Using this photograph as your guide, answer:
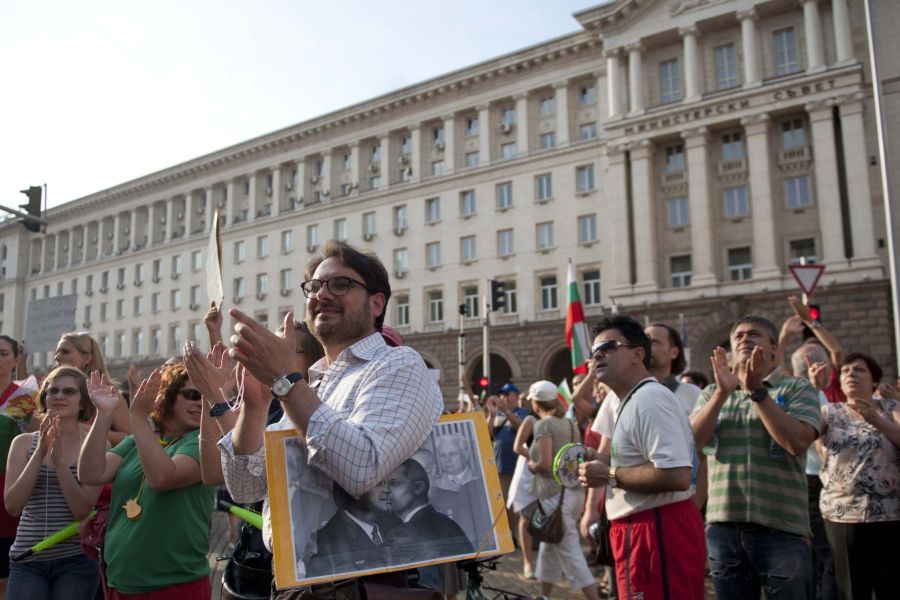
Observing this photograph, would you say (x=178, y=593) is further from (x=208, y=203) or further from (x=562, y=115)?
(x=208, y=203)

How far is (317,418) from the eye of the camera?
192cm

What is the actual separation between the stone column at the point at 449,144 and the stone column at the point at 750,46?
15477 mm

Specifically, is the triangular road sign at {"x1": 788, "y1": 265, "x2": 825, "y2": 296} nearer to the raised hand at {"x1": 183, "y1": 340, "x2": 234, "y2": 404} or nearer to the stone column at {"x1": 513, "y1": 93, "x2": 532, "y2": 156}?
the raised hand at {"x1": 183, "y1": 340, "x2": 234, "y2": 404}

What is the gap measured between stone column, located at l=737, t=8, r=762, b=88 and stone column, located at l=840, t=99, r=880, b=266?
12.7ft

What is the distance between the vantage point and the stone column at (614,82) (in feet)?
108

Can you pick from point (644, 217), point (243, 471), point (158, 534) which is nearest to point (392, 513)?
point (243, 471)

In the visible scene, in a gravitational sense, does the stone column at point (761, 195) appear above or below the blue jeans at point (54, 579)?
above

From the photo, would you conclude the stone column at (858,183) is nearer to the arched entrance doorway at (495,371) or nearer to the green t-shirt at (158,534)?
the arched entrance doorway at (495,371)

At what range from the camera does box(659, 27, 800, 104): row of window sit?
30.3 meters

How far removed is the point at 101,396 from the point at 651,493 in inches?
116

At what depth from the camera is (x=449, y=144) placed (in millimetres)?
39219

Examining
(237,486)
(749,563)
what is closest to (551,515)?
(749,563)

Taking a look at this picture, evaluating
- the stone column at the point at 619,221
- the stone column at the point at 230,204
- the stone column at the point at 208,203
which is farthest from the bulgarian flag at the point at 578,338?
the stone column at the point at 208,203

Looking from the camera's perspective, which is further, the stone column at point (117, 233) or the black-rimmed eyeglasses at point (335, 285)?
the stone column at point (117, 233)
